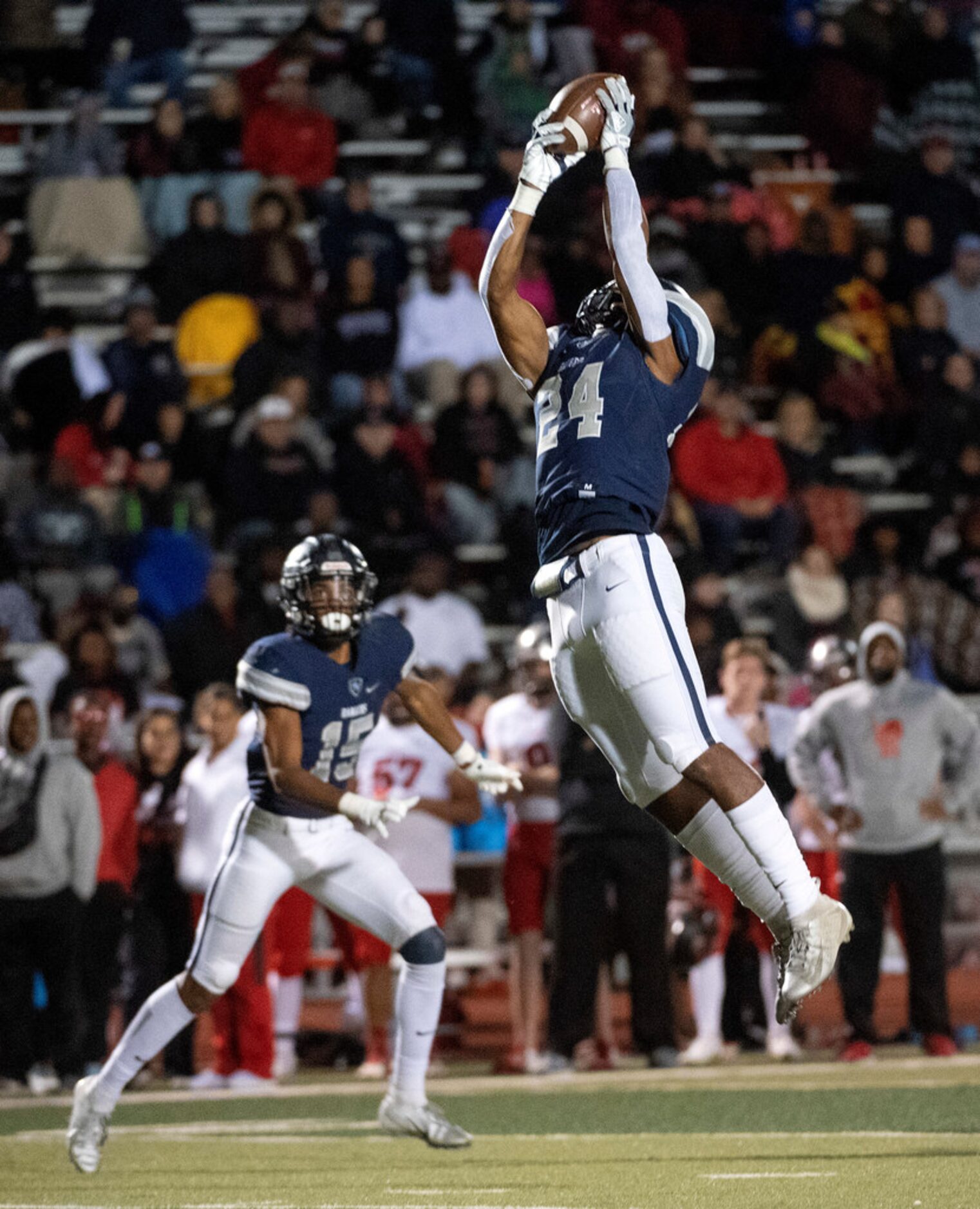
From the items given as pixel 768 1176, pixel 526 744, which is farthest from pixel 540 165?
pixel 526 744

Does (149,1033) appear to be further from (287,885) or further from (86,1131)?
(287,885)

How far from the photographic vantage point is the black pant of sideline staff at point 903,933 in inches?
386

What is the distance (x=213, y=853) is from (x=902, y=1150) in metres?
4.73

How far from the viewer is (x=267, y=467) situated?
1254 cm

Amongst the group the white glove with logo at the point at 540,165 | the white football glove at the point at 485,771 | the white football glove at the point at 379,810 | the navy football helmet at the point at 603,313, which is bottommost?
the white football glove at the point at 379,810

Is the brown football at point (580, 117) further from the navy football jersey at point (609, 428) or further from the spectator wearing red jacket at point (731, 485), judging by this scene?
the spectator wearing red jacket at point (731, 485)

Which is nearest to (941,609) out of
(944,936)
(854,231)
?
(944,936)

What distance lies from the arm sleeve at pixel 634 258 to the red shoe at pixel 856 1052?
5.35 metres

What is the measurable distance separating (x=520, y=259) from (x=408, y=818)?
4.91 metres

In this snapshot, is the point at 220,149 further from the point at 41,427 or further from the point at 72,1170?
the point at 72,1170

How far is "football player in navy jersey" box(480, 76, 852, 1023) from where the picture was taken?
5.05 m

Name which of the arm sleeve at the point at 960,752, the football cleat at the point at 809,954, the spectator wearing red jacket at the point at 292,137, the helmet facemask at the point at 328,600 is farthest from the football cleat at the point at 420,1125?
the spectator wearing red jacket at the point at 292,137

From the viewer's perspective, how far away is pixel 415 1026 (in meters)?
6.88

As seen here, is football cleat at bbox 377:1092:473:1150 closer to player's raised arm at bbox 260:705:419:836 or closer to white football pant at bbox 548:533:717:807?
player's raised arm at bbox 260:705:419:836
